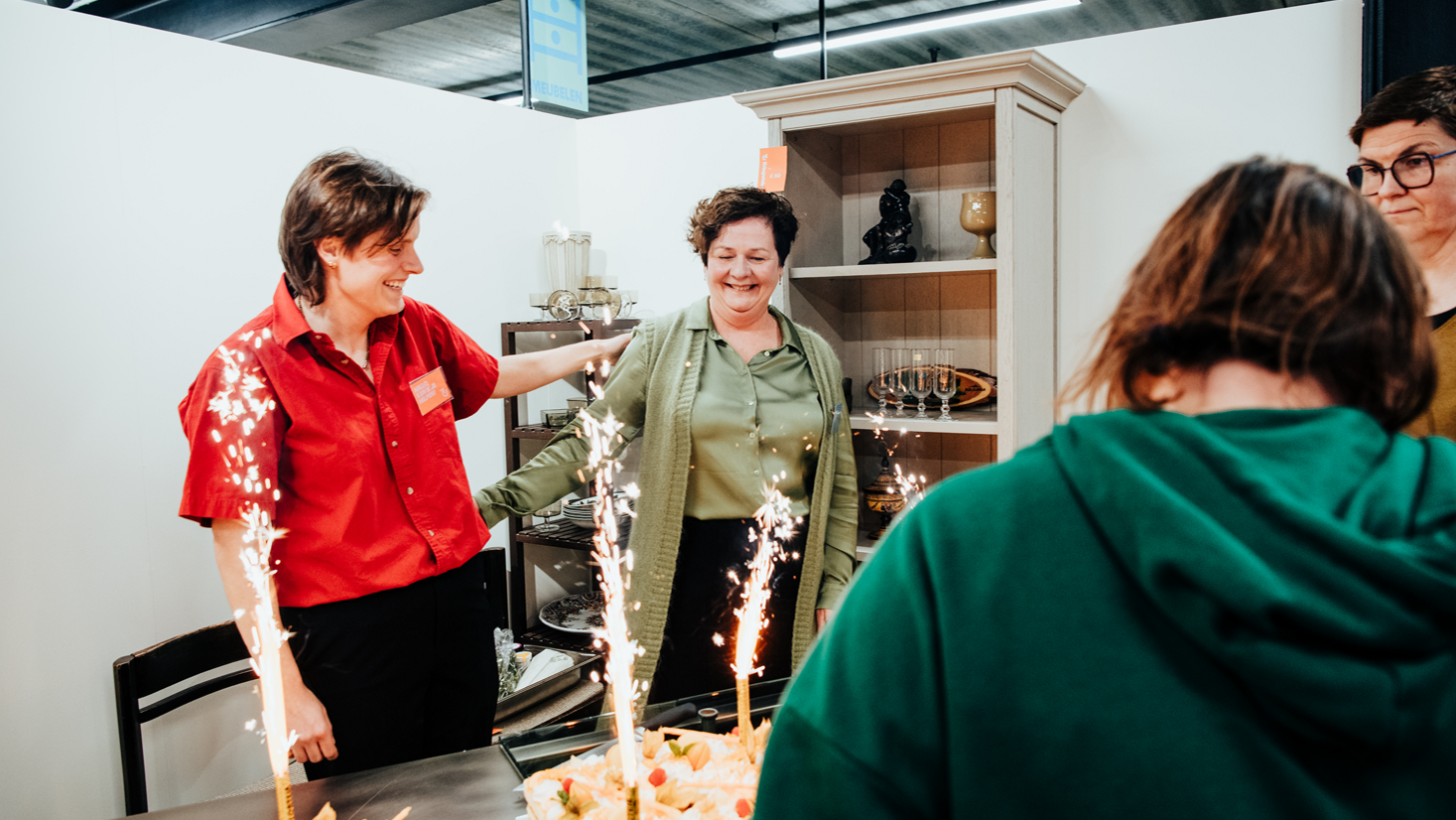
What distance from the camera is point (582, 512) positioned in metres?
3.25

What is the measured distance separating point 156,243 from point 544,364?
114cm

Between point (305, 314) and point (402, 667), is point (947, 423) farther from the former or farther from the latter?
point (305, 314)

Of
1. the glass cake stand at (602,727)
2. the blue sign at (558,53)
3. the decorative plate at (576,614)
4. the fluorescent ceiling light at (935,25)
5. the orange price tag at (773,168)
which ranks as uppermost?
the fluorescent ceiling light at (935,25)

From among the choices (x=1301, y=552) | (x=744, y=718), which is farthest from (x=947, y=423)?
(x=1301, y=552)

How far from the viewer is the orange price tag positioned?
2.46m

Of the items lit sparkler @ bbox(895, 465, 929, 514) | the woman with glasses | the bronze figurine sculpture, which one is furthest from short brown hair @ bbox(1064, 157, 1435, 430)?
lit sparkler @ bbox(895, 465, 929, 514)

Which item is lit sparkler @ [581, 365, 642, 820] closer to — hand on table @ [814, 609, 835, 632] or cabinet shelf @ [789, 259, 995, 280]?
hand on table @ [814, 609, 835, 632]

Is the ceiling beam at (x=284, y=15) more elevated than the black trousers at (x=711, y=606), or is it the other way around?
the ceiling beam at (x=284, y=15)

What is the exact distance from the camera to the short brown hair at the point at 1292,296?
530 mm

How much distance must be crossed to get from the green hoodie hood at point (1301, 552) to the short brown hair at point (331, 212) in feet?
4.67

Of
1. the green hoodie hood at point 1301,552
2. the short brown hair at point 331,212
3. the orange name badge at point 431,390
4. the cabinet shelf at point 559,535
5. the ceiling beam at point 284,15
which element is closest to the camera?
the green hoodie hood at point 1301,552

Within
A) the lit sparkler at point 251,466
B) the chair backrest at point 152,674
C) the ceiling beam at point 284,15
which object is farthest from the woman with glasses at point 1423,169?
the ceiling beam at point 284,15

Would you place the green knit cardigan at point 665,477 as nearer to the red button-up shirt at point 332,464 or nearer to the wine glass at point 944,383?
the red button-up shirt at point 332,464

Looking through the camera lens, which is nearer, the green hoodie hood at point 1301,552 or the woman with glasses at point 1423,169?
the green hoodie hood at point 1301,552
